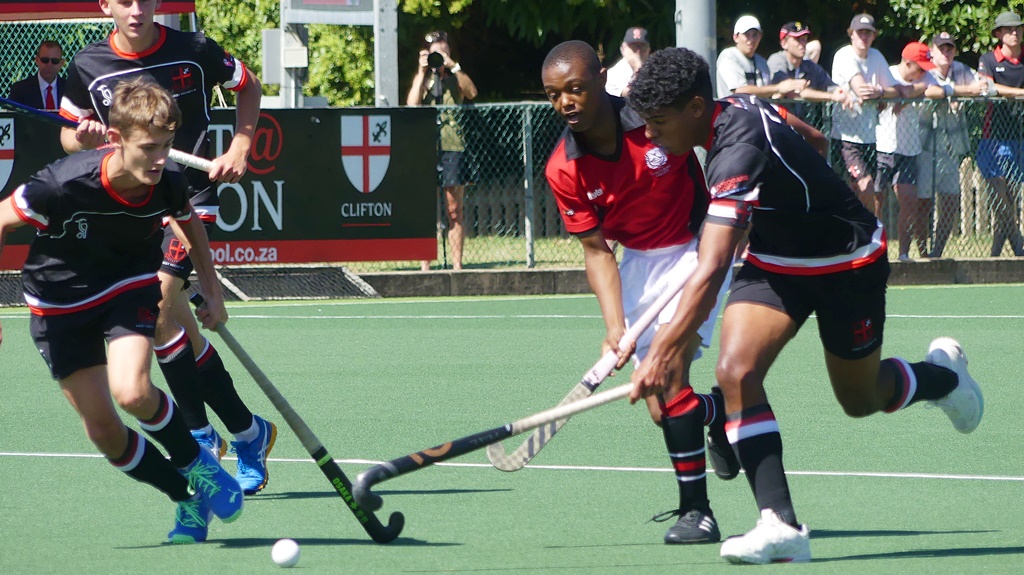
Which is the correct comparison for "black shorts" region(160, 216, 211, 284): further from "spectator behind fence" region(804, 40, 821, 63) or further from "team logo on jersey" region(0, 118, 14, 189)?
"spectator behind fence" region(804, 40, 821, 63)

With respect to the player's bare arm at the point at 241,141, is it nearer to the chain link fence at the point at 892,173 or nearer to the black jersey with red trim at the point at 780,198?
the black jersey with red trim at the point at 780,198

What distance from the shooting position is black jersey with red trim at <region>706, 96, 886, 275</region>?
4.59 meters

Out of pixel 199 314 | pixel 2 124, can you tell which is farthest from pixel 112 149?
pixel 2 124

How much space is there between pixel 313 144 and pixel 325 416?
5.30 m

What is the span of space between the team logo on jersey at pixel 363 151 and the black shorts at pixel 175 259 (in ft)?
21.0

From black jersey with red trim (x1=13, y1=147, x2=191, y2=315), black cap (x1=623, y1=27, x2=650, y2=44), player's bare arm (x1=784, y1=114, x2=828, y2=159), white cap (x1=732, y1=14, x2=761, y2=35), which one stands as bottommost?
black jersey with red trim (x1=13, y1=147, x2=191, y2=315)

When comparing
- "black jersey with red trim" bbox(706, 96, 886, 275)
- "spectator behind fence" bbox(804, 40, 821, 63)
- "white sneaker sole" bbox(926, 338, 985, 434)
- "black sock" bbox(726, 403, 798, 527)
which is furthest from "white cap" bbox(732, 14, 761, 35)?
"black sock" bbox(726, 403, 798, 527)

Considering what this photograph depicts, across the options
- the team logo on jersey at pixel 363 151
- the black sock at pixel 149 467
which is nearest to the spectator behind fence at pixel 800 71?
the team logo on jersey at pixel 363 151

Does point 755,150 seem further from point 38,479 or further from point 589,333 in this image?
point 589,333

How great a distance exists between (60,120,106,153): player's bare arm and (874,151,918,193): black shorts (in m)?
8.39

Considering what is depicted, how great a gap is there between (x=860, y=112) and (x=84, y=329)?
8.98m

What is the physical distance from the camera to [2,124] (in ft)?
39.1

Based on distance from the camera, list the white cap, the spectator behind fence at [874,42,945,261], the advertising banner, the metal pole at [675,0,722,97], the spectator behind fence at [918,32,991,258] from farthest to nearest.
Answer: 1. the spectator behind fence at [918,32,991,258]
2. the spectator behind fence at [874,42,945,261]
3. the white cap
4. the advertising banner
5. the metal pole at [675,0,722,97]

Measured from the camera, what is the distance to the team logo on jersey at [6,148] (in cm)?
1192
